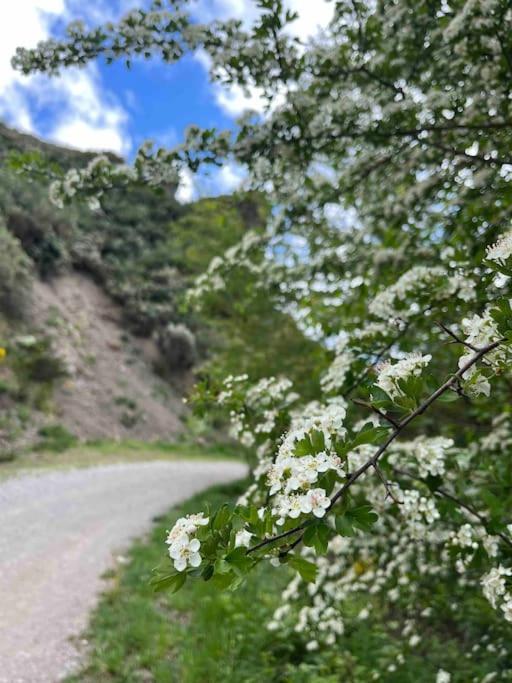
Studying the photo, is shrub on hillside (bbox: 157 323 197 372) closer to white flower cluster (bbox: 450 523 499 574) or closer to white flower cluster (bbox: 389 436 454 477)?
white flower cluster (bbox: 389 436 454 477)

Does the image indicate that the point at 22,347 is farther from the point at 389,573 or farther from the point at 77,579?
the point at 389,573

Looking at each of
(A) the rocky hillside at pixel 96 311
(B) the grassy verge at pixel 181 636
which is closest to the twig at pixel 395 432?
(B) the grassy verge at pixel 181 636

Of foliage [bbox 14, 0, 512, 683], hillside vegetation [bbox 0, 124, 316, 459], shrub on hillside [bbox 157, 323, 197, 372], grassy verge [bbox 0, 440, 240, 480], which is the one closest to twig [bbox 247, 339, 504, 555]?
foliage [bbox 14, 0, 512, 683]

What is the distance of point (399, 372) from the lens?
4.30 ft

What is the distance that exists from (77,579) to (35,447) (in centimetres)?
691

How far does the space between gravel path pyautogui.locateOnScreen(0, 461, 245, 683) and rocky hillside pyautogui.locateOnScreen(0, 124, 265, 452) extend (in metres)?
3.18

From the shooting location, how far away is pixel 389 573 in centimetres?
380

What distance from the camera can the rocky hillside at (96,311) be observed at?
43.4ft

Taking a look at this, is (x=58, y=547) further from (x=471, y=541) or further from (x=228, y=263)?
(x=471, y=541)

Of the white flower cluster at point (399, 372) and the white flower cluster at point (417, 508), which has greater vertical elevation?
the white flower cluster at point (399, 372)

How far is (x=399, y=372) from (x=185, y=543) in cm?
69

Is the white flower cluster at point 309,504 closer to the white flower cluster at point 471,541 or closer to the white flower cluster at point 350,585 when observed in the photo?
the white flower cluster at point 471,541

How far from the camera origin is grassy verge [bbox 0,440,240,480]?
9961mm

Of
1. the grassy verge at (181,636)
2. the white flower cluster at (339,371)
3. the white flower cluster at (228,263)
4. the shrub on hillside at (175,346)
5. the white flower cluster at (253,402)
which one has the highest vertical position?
the shrub on hillside at (175,346)
